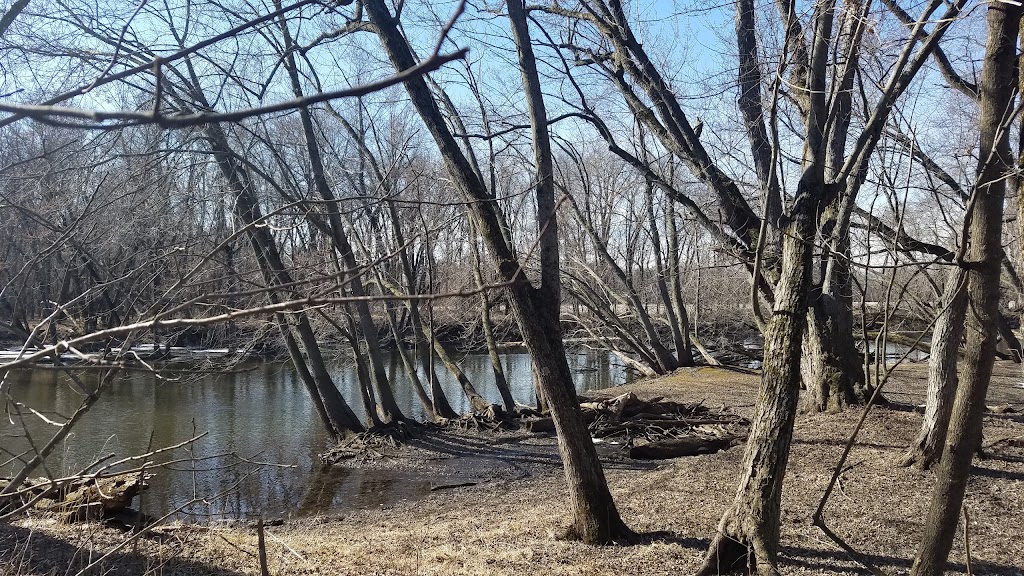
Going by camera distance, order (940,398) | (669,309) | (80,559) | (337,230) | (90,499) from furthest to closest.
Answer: (669,309), (337,230), (940,398), (90,499), (80,559)

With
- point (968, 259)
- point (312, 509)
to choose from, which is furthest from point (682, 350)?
point (968, 259)

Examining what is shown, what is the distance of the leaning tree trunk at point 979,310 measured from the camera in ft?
10.5

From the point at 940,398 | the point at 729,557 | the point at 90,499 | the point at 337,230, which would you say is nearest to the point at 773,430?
the point at 729,557

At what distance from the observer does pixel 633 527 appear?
591 centimetres

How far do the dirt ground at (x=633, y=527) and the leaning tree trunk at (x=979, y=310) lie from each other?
635 mm

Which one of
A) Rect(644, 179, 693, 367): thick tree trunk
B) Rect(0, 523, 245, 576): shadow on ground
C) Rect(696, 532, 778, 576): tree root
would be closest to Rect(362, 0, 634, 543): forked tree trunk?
Rect(696, 532, 778, 576): tree root

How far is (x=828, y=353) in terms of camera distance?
9.84m

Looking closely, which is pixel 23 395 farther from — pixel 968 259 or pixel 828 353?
pixel 968 259

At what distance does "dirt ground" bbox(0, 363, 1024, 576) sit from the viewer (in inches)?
199

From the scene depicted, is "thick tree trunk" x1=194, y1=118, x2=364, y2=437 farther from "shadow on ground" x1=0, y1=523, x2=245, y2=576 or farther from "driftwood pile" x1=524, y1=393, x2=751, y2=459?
"shadow on ground" x1=0, y1=523, x2=245, y2=576

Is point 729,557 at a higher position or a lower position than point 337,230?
lower

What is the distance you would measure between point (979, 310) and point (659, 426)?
8.53m

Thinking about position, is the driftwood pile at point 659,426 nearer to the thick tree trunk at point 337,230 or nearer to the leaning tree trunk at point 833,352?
the leaning tree trunk at point 833,352

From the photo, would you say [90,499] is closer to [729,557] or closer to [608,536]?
[608,536]
